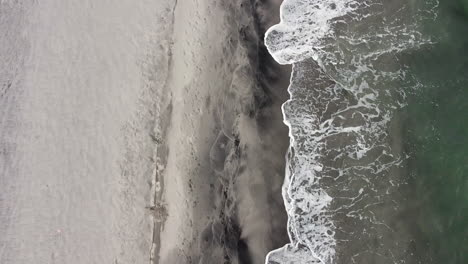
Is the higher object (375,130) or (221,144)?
(375,130)

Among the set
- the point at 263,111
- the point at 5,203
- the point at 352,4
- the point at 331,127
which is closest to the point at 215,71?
the point at 263,111

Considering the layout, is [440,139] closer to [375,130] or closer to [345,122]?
[375,130]

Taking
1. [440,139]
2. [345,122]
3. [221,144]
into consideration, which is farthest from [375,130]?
[221,144]

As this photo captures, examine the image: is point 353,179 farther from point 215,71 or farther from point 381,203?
point 215,71

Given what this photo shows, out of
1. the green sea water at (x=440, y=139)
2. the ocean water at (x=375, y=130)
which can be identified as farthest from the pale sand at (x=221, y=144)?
the green sea water at (x=440, y=139)

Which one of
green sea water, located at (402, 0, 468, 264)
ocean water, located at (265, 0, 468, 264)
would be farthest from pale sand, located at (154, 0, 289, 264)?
green sea water, located at (402, 0, 468, 264)
